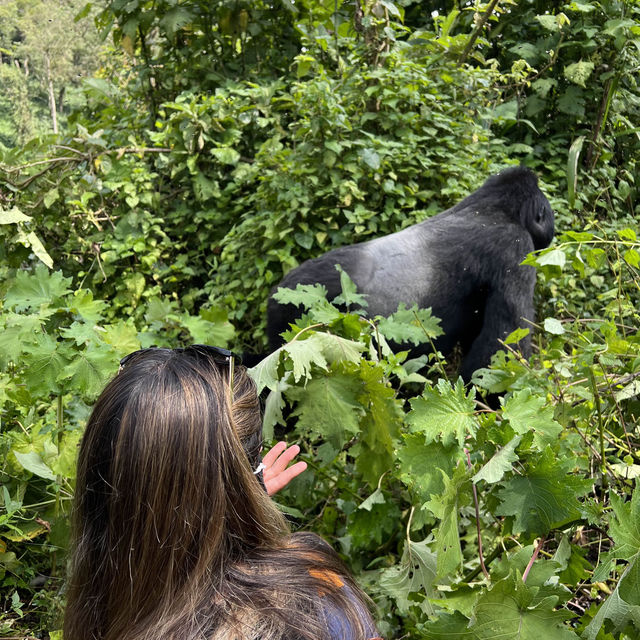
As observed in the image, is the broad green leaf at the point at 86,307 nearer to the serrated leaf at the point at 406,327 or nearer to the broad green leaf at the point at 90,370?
the broad green leaf at the point at 90,370

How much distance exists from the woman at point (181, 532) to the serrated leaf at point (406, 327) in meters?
0.57

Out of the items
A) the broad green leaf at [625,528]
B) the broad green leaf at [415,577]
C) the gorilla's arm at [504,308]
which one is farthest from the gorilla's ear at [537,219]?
the broad green leaf at [625,528]

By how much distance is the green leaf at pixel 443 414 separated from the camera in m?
1.13

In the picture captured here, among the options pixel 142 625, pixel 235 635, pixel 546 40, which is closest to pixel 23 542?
pixel 142 625

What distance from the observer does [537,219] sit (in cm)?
301

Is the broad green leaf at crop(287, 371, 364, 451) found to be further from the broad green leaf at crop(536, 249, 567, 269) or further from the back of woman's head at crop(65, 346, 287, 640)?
the broad green leaf at crop(536, 249, 567, 269)

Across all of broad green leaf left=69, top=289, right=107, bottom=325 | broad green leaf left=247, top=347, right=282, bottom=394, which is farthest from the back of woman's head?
broad green leaf left=69, top=289, right=107, bottom=325

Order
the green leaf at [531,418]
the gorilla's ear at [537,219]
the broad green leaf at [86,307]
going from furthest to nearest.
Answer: the gorilla's ear at [537,219] → the broad green leaf at [86,307] → the green leaf at [531,418]

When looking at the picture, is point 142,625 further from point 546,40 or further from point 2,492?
point 546,40

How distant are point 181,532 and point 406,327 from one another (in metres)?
0.74

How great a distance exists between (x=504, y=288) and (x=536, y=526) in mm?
1880

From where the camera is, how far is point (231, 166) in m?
4.40

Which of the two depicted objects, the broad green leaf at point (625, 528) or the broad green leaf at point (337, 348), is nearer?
the broad green leaf at point (625, 528)

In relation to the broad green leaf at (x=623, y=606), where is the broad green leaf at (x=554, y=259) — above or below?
above
